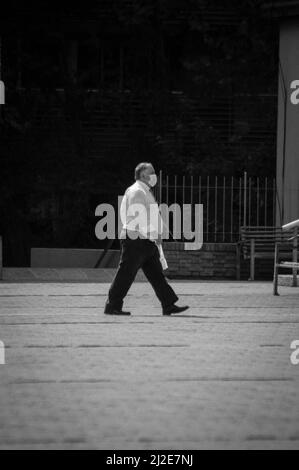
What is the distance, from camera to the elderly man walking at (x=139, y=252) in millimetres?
15359

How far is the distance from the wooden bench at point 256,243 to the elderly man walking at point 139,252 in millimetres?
8539

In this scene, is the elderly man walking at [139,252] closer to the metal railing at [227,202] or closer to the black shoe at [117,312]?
the black shoe at [117,312]

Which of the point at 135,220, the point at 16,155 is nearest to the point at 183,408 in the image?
the point at 135,220

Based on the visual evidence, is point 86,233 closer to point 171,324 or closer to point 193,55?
point 193,55

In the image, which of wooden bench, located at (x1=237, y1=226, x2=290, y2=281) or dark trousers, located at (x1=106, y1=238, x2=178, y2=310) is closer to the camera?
dark trousers, located at (x1=106, y1=238, x2=178, y2=310)

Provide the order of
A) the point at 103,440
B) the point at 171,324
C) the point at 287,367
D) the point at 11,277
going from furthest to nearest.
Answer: the point at 11,277 < the point at 171,324 < the point at 287,367 < the point at 103,440

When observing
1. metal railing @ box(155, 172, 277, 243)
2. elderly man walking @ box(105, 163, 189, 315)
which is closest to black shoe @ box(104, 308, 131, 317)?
elderly man walking @ box(105, 163, 189, 315)

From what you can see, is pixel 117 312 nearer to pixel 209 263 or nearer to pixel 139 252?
pixel 139 252

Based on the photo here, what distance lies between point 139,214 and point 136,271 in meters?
0.70

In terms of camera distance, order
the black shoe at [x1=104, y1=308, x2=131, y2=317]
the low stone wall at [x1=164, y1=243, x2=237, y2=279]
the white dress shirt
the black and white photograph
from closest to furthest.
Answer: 1. the black and white photograph
2. the white dress shirt
3. the black shoe at [x1=104, y1=308, x2=131, y2=317]
4. the low stone wall at [x1=164, y1=243, x2=237, y2=279]

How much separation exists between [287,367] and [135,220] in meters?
5.20

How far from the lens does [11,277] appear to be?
75.3ft

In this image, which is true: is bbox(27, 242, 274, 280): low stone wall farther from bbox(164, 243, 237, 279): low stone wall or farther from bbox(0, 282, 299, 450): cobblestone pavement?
bbox(0, 282, 299, 450): cobblestone pavement

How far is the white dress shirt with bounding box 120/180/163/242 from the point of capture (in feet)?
50.3
